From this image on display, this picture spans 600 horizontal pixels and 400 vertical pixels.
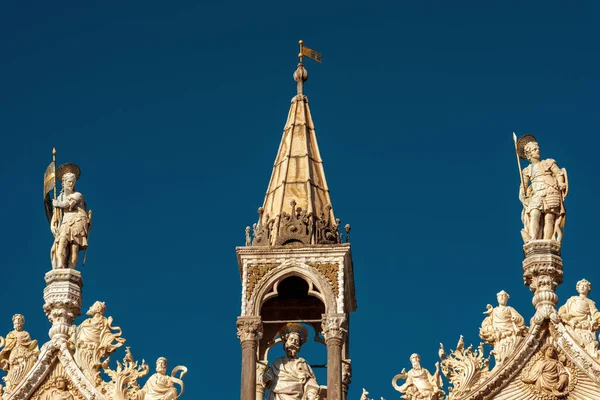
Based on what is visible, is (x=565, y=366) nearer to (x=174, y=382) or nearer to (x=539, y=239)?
(x=539, y=239)

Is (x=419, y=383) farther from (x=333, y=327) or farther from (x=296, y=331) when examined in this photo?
(x=296, y=331)

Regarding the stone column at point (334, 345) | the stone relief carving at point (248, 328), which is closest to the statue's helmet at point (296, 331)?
the stone column at point (334, 345)

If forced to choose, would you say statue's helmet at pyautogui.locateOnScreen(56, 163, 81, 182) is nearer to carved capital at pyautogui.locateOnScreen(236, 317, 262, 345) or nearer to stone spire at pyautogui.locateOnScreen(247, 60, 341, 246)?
stone spire at pyautogui.locateOnScreen(247, 60, 341, 246)

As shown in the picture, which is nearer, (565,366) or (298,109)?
(565,366)

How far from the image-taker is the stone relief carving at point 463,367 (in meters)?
36.2

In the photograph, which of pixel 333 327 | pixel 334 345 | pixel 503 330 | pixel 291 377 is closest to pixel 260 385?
pixel 291 377

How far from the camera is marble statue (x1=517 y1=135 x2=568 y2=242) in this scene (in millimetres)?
Answer: 37406

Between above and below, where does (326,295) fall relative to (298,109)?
below

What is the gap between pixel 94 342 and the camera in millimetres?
37250

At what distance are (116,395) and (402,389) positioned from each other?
15.0 ft

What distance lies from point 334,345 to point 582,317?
4.01 metres

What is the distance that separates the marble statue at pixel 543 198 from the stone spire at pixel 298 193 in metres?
3.17

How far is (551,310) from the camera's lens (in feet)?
120

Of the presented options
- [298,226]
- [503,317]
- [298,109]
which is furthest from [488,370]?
[298,109]
